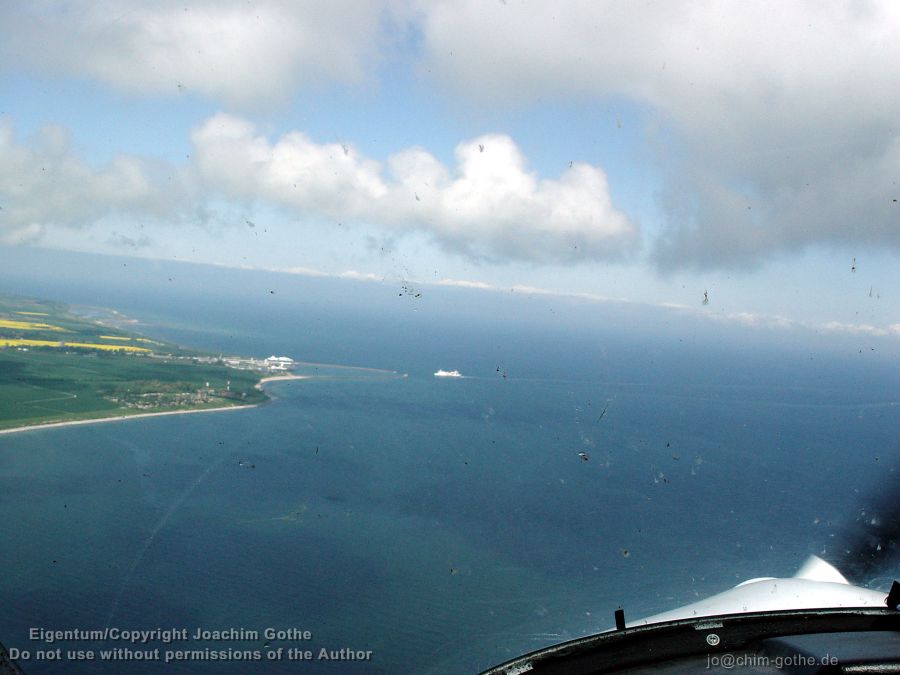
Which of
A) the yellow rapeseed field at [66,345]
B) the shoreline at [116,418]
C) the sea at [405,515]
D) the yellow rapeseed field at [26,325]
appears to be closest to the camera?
the sea at [405,515]

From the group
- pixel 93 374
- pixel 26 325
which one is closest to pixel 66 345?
pixel 26 325

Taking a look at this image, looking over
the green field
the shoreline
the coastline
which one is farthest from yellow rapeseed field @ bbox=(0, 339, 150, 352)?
the shoreline

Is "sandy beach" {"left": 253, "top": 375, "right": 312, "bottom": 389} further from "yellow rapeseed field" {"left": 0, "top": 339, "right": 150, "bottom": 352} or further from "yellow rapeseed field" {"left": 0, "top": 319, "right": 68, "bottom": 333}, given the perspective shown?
"yellow rapeseed field" {"left": 0, "top": 319, "right": 68, "bottom": 333}

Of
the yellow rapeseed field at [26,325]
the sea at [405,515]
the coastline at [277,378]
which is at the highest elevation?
the yellow rapeseed field at [26,325]

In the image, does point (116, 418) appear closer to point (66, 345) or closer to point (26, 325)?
point (66, 345)

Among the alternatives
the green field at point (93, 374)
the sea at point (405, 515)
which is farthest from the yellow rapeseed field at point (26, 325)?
the sea at point (405, 515)

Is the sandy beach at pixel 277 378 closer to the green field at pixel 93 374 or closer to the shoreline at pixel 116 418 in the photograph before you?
the shoreline at pixel 116 418

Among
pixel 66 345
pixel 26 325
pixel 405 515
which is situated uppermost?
pixel 26 325

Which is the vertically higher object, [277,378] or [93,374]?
[93,374]

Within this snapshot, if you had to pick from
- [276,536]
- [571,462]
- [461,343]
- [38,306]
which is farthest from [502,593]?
[461,343]
